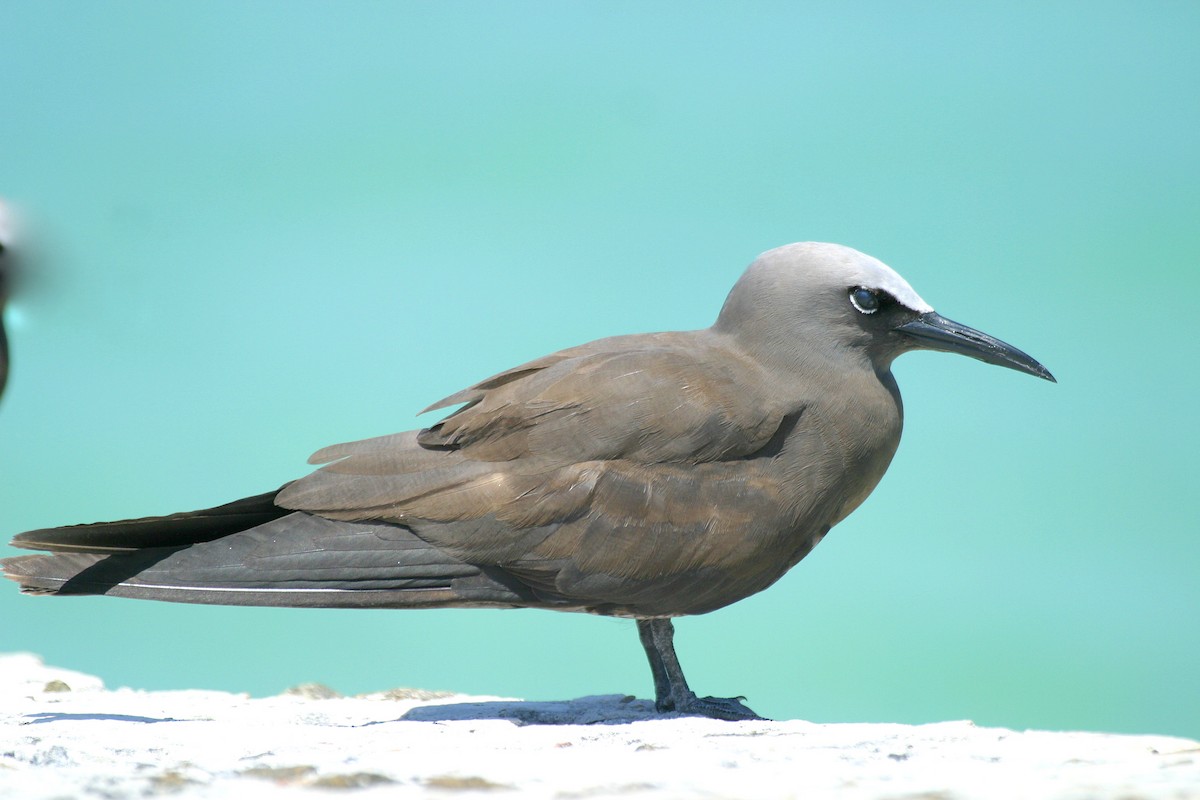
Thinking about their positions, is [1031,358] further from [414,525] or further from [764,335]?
Result: [414,525]

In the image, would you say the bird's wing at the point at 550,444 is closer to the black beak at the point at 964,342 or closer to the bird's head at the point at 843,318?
the bird's head at the point at 843,318

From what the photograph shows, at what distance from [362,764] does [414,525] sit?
1039 millimetres

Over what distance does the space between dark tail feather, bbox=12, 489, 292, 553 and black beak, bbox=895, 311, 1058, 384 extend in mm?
2556

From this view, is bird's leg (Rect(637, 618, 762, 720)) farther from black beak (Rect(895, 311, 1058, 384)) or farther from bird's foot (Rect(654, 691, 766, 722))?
black beak (Rect(895, 311, 1058, 384))

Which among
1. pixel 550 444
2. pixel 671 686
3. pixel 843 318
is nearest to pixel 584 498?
pixel 550 444

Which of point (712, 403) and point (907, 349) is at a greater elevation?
point (907, 349)

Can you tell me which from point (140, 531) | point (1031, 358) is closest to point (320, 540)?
point (140, 531)

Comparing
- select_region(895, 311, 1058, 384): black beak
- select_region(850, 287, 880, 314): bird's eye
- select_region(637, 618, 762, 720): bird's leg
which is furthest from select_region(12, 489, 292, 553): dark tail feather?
select_region(895, 311, 1058, 384): black beak

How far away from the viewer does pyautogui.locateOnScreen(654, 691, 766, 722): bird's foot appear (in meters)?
4.55

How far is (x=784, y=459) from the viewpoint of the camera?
171 inches

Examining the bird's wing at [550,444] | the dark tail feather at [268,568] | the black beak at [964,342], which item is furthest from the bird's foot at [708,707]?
the black beak at [964,342]

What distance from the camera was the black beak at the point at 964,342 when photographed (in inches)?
181

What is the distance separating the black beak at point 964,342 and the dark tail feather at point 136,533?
8.39 feet

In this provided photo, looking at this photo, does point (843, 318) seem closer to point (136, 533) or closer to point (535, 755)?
point (535, 755)
